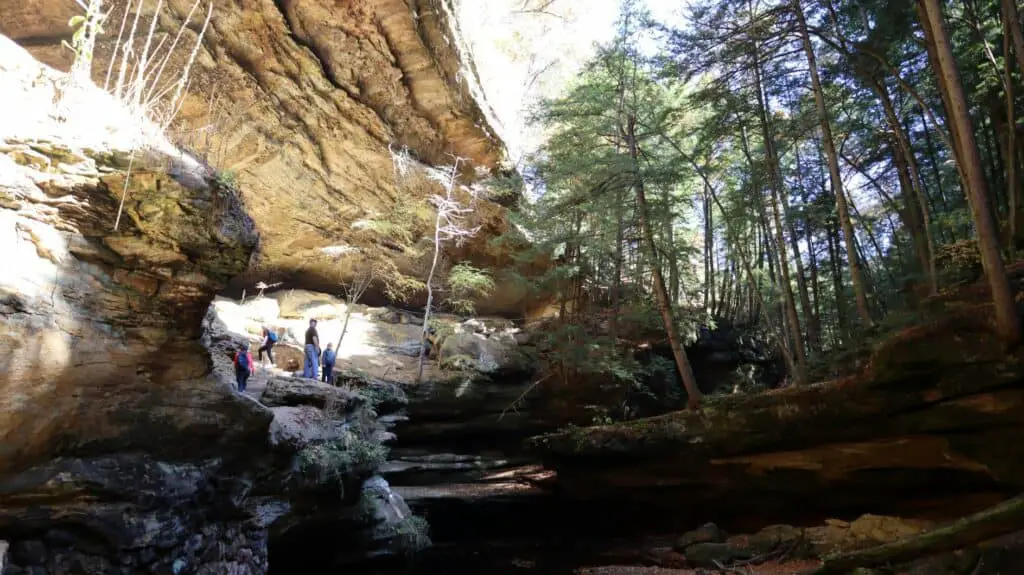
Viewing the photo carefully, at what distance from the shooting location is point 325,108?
14344mm

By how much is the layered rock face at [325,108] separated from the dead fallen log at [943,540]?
11.6 metres

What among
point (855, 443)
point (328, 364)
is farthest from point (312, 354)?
point (855, 443)

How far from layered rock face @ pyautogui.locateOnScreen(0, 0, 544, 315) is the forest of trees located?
12.1 ft

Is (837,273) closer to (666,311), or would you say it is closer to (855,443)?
(666,311)

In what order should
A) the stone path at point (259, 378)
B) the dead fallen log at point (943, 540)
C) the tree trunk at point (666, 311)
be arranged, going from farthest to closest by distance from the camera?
the tree trunk at point (666, 311), the stone path at point (259, 378), the dead fallen log at point (943, 540)

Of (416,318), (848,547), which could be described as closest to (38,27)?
Result: (416,318)

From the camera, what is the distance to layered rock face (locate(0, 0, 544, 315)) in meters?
12.0

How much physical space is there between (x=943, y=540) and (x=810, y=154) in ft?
50.2

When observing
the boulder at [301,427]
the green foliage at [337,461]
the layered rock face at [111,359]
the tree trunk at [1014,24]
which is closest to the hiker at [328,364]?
the boulder at [301,427]

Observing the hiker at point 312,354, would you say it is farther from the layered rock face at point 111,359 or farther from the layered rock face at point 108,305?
the layered rock face at point 108,305

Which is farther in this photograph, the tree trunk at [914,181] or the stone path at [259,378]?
the stone path at [259,378]

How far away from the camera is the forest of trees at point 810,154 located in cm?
775

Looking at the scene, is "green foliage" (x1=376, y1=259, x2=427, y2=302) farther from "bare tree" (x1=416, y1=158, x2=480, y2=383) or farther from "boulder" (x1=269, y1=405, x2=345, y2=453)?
"boulder" (x1=269, y1=405, x2=345, y2=453)

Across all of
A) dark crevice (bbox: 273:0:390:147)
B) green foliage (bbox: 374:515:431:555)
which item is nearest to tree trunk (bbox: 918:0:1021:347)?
green foliage (bbox: 374:515:431:555)
